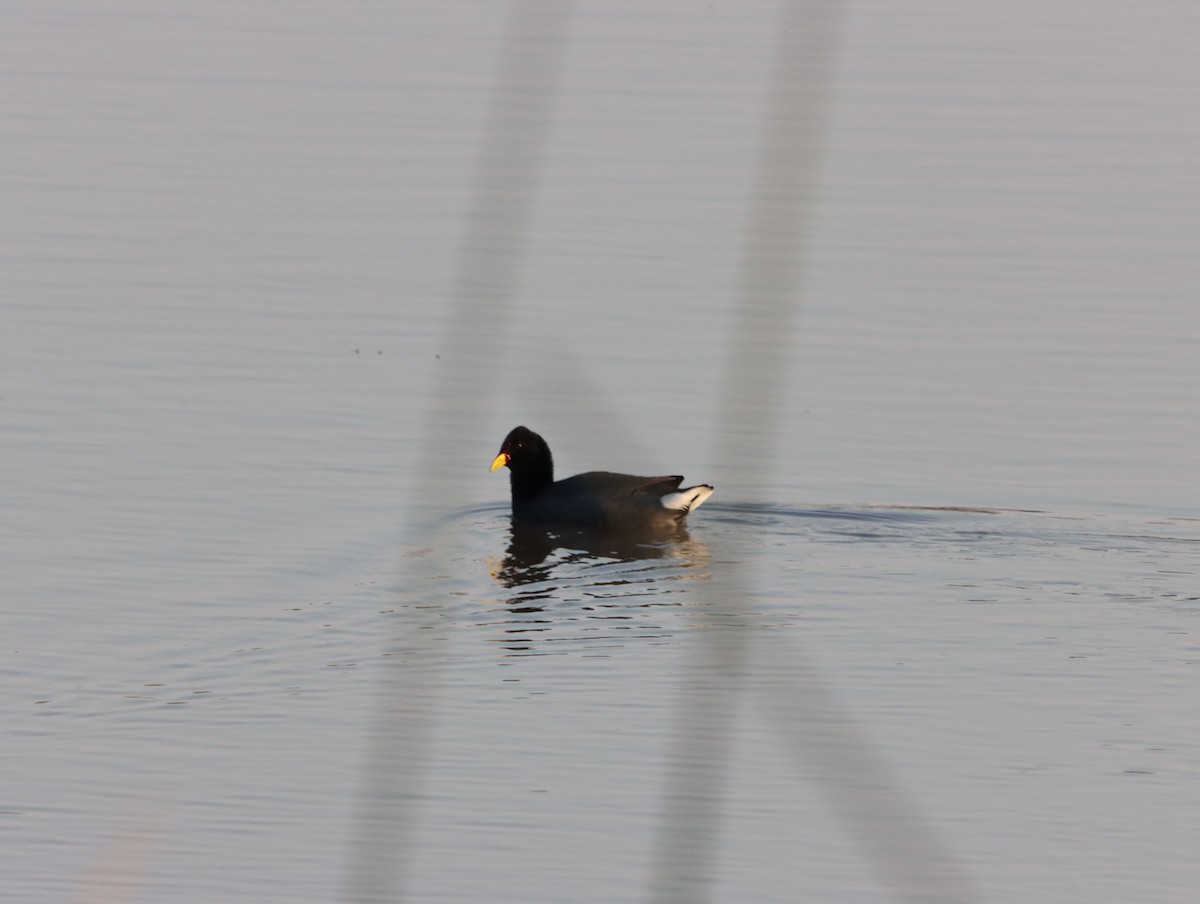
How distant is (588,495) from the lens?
12.1m

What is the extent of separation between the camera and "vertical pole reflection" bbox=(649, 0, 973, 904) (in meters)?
2.37

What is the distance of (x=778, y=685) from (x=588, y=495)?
368cm

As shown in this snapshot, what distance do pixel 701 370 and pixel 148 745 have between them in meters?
6.63

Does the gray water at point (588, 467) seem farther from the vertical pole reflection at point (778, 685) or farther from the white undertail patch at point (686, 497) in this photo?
the white undertail patch at point (686, 497)

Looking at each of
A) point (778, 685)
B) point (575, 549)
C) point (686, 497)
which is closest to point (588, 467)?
point (575, 549)

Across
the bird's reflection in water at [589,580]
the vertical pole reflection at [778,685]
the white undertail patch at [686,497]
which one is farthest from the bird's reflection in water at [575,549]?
the vertical pole reflection at [778,685]

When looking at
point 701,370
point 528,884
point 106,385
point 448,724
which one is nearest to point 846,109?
point 701,370

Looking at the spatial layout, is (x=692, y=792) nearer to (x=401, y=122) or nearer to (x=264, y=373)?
(x=264, y=373)

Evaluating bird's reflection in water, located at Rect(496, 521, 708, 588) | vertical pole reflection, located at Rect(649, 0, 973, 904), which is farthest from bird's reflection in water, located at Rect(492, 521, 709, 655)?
vertical pole reflection, located at Rect(649, 0, 973, 904)

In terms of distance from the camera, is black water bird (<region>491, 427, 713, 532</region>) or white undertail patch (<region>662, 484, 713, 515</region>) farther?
black water bird (<region>491, 427, 713, 532</region>)

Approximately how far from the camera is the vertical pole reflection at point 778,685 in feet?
7.77

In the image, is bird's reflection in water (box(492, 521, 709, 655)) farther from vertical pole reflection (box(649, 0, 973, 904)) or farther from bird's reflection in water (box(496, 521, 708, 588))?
vertical pole reflection (box(649, 0, 973, 904))

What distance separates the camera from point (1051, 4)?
30297 mm

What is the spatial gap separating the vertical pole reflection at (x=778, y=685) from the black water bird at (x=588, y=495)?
1.61 feet
